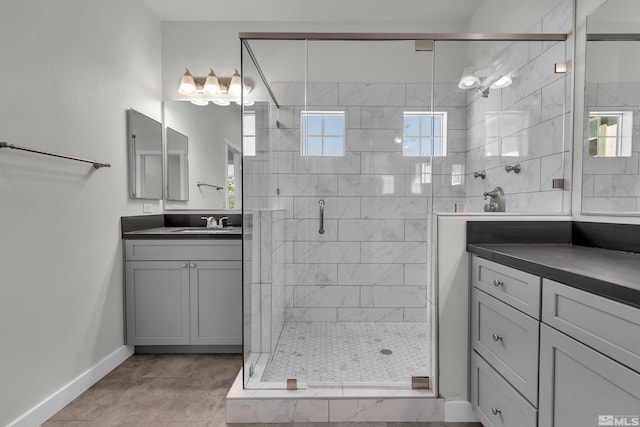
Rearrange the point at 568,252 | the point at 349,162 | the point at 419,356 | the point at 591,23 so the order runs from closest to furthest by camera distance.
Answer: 1. the point at 568,252
2. the point at 591,23
3. the point at 419,356
4. the point at 349,162

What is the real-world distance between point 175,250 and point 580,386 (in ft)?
7.84

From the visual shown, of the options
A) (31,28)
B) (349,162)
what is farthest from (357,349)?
(31,28)

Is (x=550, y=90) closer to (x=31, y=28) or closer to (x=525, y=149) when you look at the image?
(x=525, y=149)

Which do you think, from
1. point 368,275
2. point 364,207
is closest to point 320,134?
point 364,207

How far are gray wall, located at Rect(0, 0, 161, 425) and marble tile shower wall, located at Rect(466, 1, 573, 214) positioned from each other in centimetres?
235

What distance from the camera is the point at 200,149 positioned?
9.78 feet

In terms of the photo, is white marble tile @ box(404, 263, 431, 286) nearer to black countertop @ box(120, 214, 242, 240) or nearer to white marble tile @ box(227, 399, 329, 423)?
white marble tile @ box(227, 399, 329, 423)

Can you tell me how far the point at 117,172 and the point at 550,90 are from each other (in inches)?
113

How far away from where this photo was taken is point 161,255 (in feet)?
8.04

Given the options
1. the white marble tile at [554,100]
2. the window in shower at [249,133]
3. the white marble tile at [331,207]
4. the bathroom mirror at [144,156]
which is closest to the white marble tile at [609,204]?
the white marble tile at [554,100]

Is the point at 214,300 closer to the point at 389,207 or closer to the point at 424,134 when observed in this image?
the point at 389,207

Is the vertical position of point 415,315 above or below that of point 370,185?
below

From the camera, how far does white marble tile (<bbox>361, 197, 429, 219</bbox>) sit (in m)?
2.21

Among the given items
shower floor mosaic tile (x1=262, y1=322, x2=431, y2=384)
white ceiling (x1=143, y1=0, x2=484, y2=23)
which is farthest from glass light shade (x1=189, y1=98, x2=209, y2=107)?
shower floor mosaic tile (x1=262, y1=322, x2=431, y2=384)
